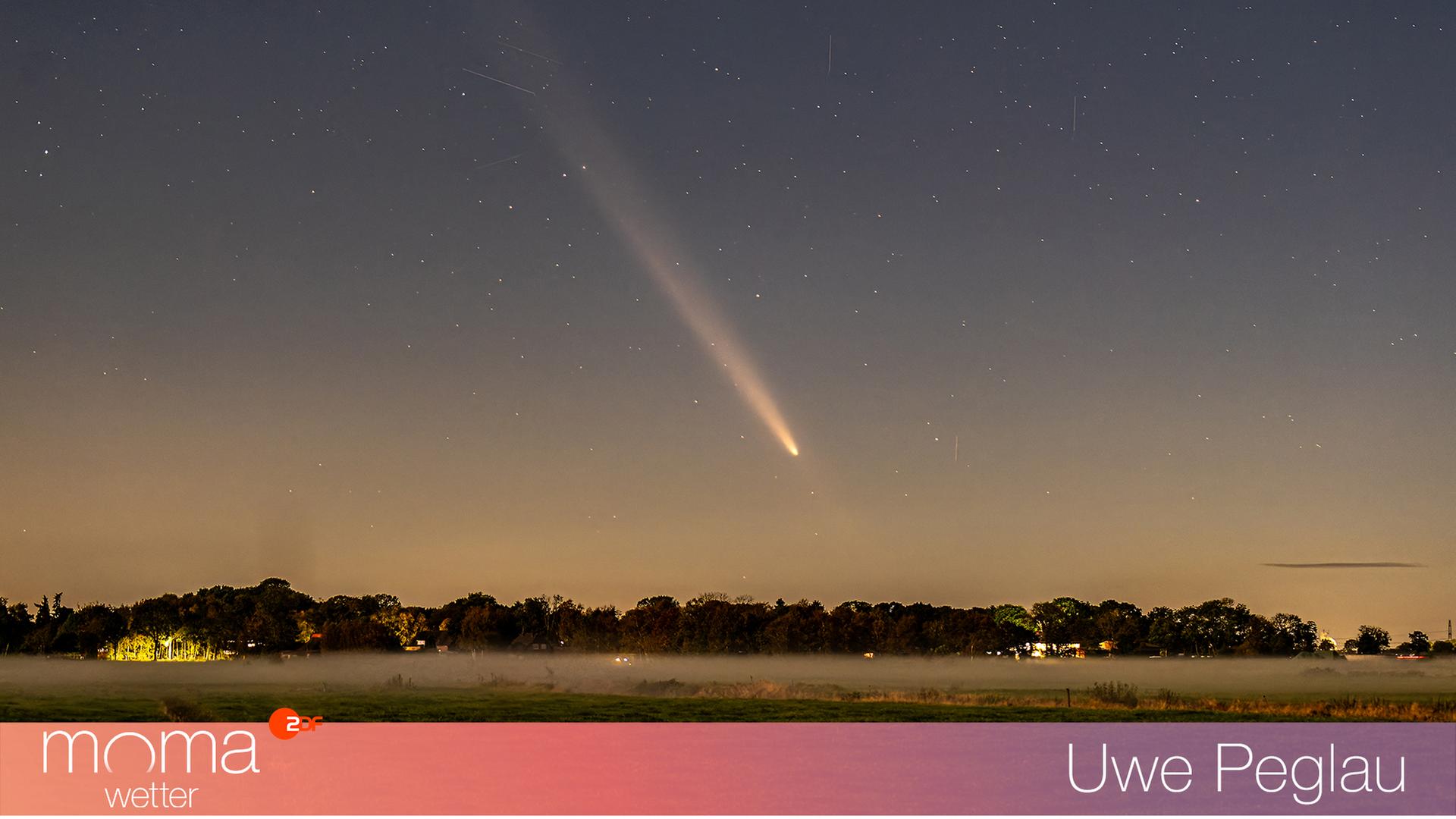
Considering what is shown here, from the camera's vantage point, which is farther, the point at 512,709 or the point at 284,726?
the point at 512,709

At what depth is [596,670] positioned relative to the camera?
3984 inches

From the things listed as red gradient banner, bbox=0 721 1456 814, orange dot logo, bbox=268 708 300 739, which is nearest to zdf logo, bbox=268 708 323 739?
orange dot logo, bbox=268 708 300 739

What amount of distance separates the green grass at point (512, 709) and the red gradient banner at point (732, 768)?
13.2 feet

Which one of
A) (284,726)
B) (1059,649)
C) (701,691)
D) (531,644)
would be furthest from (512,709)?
(1059,649)

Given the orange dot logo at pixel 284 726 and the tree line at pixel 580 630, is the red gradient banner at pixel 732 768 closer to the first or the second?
the orange dot logo at pixel 284 726

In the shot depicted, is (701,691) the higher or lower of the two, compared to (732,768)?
lower

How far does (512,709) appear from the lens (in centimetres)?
7094

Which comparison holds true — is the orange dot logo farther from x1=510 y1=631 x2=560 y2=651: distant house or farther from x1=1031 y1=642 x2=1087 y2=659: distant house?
x1=1031 y1=642 x2=1087 y2=659: distant house

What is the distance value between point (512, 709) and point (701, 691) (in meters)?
14.0

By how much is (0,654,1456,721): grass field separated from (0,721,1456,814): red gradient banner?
5.61 meters

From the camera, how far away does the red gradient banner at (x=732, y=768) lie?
3588cm

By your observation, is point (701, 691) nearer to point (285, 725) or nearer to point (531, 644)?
point (285, 725)

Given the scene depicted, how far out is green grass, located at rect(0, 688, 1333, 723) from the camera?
209 ft

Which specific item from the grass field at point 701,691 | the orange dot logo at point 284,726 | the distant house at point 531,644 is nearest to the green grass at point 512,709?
the grass field at point 701,691
